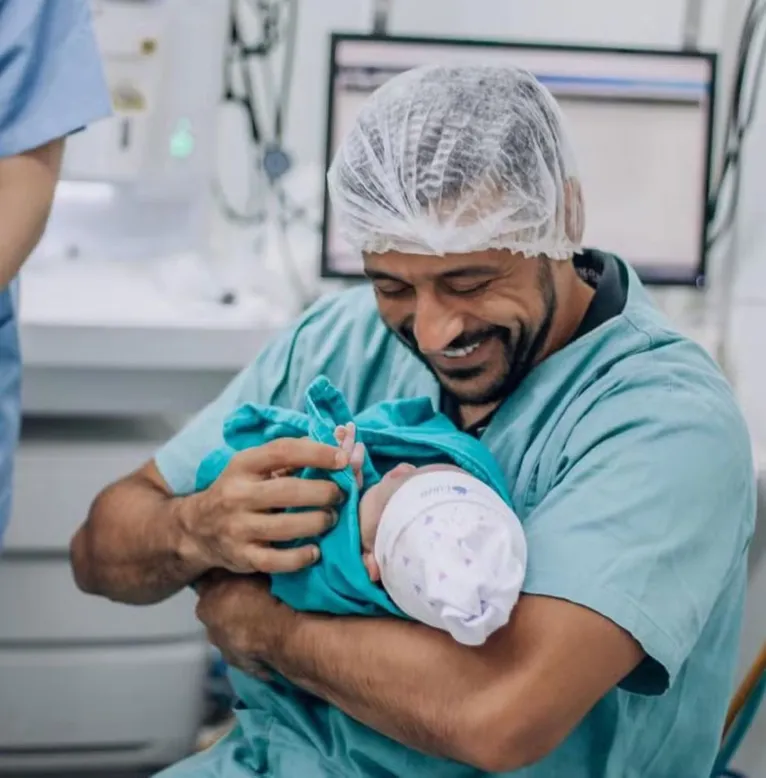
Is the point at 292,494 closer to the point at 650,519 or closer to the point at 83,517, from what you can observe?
the point at 650,519

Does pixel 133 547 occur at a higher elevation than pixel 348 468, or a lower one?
lower

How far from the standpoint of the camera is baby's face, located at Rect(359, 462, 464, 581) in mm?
941

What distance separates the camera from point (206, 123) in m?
2.05

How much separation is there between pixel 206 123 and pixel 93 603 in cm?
89

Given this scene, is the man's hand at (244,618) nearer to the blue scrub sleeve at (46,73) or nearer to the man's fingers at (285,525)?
the man's fingers at (285,525)

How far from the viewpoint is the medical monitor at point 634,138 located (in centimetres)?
191

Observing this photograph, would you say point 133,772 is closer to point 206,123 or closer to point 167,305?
point 167,305

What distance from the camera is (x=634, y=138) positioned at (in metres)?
1.94

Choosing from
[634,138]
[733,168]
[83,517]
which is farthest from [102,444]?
[733,168]

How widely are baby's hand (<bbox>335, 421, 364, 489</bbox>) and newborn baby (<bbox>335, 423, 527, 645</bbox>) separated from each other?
10 centimetres

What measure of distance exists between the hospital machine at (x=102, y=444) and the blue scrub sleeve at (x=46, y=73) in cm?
29

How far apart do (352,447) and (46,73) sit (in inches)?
25.2

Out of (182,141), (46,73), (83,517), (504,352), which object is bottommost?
(83,517)

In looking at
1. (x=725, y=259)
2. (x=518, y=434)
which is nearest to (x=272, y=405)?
(x=518, y=434)
